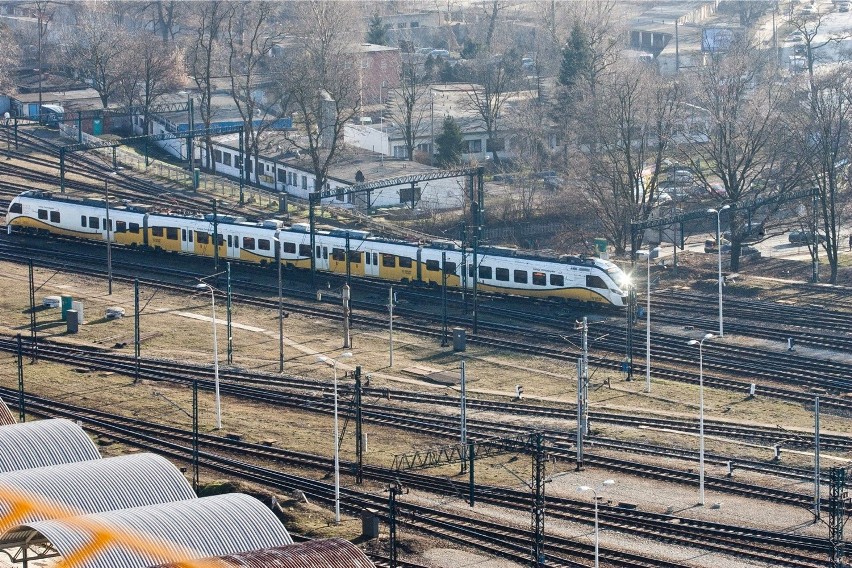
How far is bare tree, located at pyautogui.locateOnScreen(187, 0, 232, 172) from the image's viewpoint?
11531cm

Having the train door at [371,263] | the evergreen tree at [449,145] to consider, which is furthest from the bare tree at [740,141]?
the train door at [371,263]

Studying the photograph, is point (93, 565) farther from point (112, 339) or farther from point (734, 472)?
point (112, 339)

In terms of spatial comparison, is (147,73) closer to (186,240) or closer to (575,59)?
(575,59)

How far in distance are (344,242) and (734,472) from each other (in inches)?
1272

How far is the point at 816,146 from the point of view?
9431 centimetres

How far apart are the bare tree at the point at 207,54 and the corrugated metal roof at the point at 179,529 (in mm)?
73924

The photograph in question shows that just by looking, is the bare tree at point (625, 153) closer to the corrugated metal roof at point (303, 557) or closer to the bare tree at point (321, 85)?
the bare tree at point (321, 85)

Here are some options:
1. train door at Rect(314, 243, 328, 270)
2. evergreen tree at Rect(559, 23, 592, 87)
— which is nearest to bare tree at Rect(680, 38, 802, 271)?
evergreen tree at Rect(559, 23, 592, 87)

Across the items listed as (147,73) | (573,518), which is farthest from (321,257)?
(147,73)

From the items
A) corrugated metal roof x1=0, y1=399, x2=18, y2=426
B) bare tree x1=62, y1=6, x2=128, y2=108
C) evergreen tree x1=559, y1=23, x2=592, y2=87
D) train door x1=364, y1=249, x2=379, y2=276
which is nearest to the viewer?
corrugated metal roof x1=0, y1=399, x2=18, y2=426

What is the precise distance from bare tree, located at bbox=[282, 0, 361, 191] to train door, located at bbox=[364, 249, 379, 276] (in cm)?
2177

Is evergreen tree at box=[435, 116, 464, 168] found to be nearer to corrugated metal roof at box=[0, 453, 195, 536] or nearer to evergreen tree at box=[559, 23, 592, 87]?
evergreen tree at box=[559, 23, 592, 87]

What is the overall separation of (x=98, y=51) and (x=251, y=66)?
59.7 ft

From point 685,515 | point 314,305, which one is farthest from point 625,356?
point 685,515
